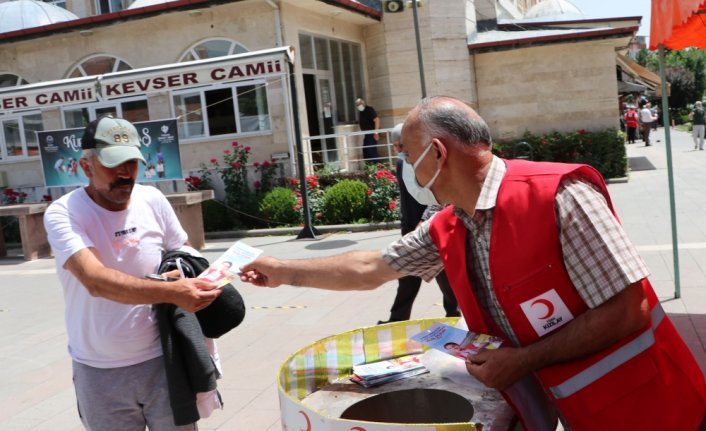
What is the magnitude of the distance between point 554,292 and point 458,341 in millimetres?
380

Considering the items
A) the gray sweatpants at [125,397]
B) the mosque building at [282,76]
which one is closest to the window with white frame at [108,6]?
the mosque building at [282,76]

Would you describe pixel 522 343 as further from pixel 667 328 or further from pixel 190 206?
pixel 190 206

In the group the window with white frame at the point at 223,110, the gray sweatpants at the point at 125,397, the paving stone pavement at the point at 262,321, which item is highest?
the window with white frame at the point at 223,110

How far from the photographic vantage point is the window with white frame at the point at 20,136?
2014cm

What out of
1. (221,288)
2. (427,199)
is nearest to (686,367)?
(221,288)

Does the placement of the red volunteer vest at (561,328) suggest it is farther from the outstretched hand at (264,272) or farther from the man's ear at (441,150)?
the outstretched hand at (264,272)

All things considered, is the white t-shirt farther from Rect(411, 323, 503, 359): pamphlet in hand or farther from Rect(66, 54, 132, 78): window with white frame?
Rect(66, 54, 132, 78): window with white frame

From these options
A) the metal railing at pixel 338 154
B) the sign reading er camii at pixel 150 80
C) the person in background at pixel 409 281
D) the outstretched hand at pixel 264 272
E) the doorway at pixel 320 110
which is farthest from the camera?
the doorway at pixel 320 110

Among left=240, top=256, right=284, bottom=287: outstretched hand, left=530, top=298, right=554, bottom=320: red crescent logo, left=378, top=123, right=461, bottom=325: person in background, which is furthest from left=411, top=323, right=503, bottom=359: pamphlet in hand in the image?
left=378, top=123, right=461, bottom=325: person in background

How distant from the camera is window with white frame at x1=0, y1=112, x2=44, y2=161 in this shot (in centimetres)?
2014

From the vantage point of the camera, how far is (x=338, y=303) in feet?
26.5

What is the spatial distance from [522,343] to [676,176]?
57.2ft

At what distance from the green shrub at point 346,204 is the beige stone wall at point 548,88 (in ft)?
25.0

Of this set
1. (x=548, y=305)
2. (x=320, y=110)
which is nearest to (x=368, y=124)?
(x=320, y=110)
